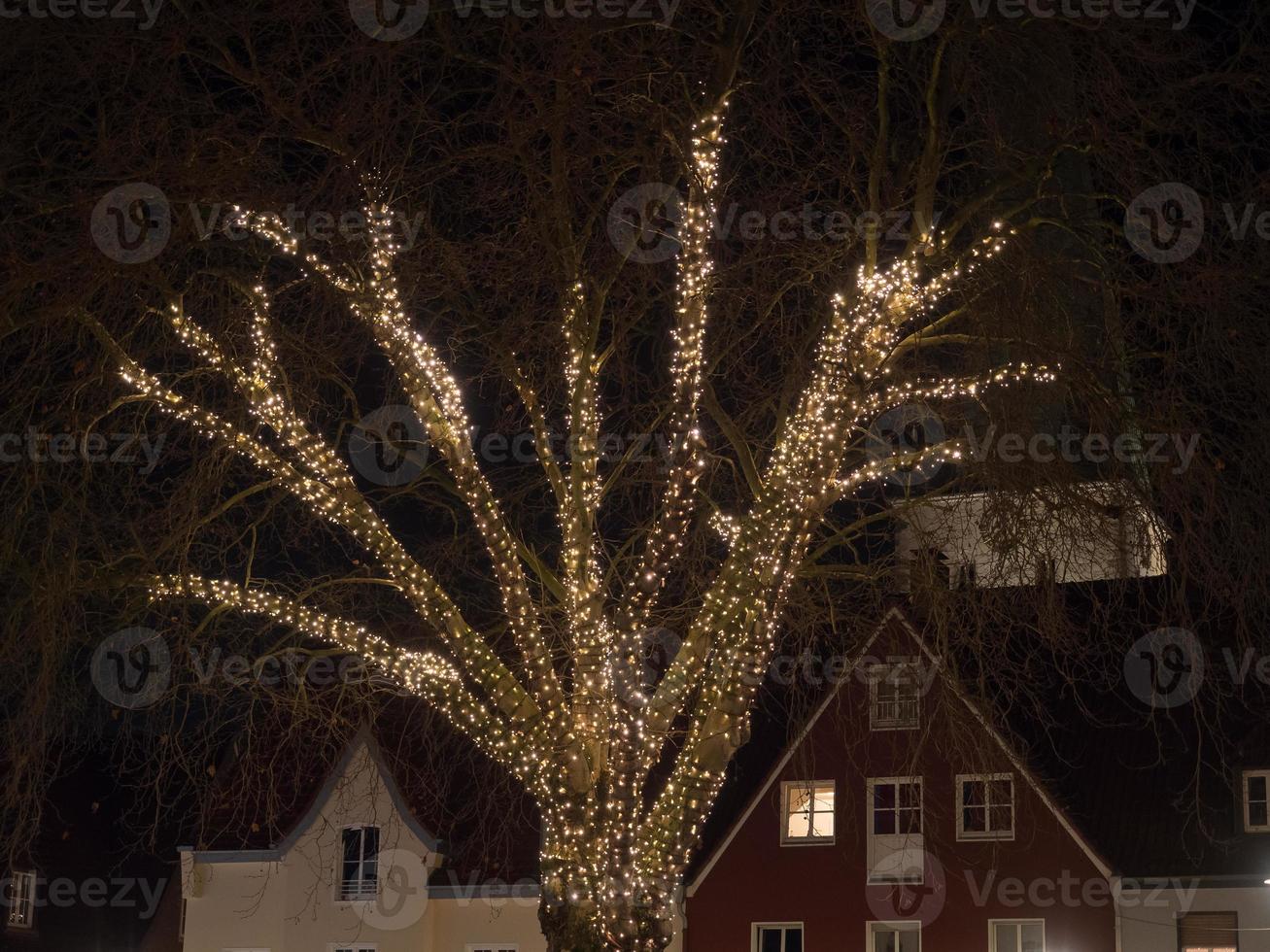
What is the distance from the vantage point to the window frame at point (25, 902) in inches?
1532

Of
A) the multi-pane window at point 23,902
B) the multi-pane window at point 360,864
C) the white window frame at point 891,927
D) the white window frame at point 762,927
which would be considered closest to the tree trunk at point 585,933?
the white window frame at point 891,927

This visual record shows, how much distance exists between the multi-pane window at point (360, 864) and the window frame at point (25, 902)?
8621mm

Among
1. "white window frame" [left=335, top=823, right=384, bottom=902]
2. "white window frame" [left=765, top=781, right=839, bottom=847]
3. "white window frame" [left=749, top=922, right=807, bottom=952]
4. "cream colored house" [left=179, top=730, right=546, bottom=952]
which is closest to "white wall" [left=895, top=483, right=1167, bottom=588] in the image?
"white window frame" [left=765, top=781, right=839, bottom=847]

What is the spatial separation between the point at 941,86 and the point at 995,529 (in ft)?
13.0

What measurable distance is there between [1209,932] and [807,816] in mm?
7639

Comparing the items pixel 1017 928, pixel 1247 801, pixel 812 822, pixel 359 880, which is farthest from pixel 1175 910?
pixel 359 880

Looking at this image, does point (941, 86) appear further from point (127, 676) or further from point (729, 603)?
point (127, 676)

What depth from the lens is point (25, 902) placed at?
4000cm

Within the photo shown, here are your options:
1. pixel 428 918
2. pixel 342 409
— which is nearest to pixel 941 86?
pixel 342 409

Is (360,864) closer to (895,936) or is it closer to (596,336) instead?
(895,936)

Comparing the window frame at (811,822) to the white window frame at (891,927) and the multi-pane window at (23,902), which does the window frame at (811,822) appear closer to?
the white window frame at (891,927)

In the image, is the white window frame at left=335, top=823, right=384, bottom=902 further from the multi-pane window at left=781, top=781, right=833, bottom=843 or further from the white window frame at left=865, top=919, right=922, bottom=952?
the white window frame at left=865, top=919, right=922, bottom=952

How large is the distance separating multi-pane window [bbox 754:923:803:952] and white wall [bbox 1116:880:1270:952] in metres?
6.08

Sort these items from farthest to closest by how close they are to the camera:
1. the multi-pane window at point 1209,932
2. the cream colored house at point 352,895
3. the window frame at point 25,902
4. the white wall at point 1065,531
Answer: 1. the window frame at point 25,902
2. the cream colored house at point 352,895
3. the multi-pane window at point 1209,932
4. the white wall at point 1065,531
